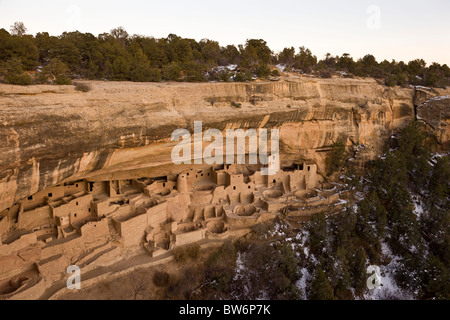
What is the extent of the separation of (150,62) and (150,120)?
7408 millimetres

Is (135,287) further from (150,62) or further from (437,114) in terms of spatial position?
(437,114)

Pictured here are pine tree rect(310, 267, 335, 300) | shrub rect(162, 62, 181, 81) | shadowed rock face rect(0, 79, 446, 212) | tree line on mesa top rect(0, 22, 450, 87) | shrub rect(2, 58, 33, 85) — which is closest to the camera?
shadowed rock face rect(0, 79, 446, 212)

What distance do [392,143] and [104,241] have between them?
1781cm

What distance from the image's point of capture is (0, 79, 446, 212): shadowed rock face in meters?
8.29

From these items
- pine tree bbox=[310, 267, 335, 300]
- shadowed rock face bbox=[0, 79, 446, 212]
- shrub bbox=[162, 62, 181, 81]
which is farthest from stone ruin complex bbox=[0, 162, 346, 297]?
shrub bbox=[162, 62, 181, 81]

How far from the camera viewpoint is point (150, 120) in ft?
35.4

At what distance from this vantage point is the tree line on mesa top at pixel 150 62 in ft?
38.0

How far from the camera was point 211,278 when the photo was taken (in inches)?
460

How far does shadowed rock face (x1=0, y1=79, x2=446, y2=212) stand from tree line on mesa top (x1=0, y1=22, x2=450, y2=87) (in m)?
1.41

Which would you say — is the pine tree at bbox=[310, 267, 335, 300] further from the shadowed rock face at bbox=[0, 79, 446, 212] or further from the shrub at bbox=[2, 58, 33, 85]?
the shrub at bbox=[2, 58, 33, 85]

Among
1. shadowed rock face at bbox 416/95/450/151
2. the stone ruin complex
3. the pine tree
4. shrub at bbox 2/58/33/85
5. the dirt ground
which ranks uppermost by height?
shrub at bbox 2/58/33/85

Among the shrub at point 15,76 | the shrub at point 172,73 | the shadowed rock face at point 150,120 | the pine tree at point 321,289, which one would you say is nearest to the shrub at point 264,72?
the shadowed rock face at point 150,120
